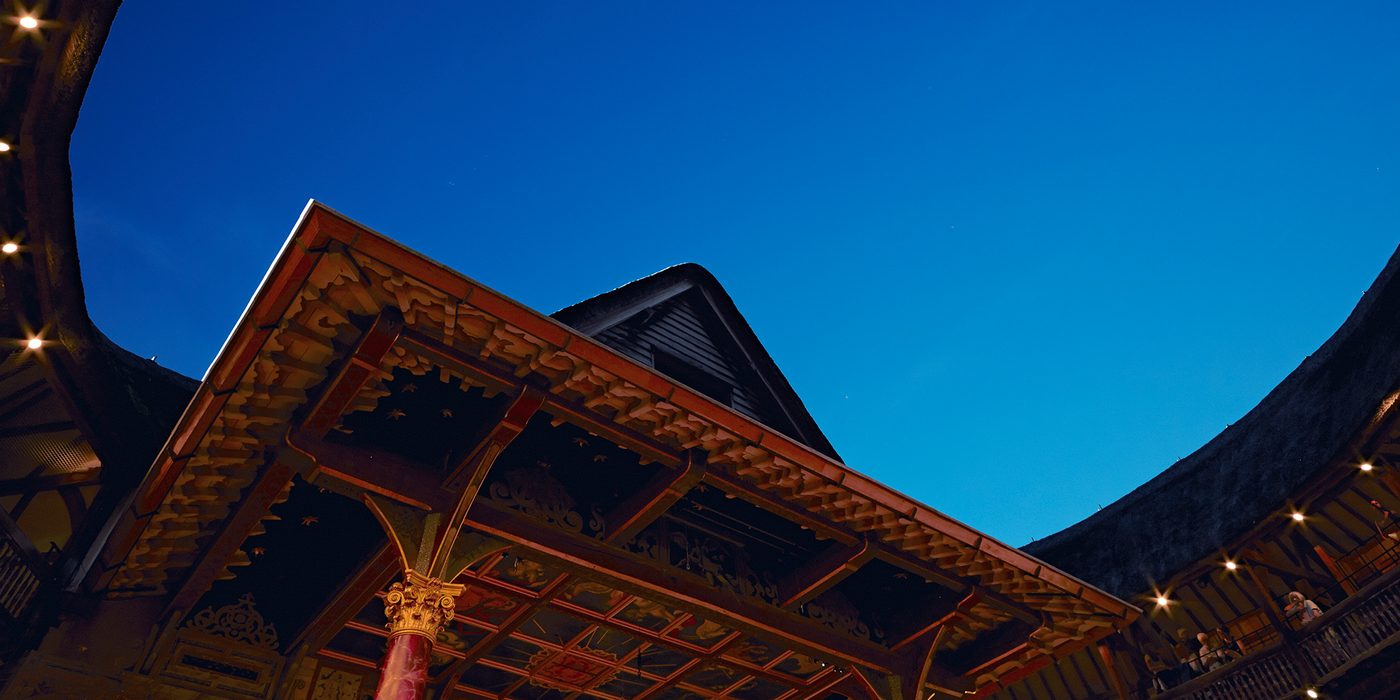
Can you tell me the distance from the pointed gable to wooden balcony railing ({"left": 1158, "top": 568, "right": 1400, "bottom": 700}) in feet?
39.4

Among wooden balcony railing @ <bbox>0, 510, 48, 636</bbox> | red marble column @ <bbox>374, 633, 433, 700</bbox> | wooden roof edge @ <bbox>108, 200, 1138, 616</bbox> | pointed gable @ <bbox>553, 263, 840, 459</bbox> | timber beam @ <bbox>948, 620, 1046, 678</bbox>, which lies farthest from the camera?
pointed gable @ <bbox>553, 263, 840, 459</bbox>

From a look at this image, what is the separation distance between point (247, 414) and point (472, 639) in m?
4.69

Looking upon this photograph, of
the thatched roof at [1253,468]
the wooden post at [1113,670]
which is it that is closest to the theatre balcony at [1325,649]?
the wooden post at [1113,670]

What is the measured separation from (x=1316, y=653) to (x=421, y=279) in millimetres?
20356

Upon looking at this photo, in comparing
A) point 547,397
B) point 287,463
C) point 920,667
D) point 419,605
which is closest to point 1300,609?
point 920,667

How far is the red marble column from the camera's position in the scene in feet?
22.3

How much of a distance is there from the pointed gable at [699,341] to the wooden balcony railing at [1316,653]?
12.0m

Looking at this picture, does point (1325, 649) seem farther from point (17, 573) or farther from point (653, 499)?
point (17, 573)

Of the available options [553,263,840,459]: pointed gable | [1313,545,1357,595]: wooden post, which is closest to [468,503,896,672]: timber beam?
[553,263,840,459]: pointed gable

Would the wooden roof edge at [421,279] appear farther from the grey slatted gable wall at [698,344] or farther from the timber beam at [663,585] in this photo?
the grey slatted gable wall at [698,344]

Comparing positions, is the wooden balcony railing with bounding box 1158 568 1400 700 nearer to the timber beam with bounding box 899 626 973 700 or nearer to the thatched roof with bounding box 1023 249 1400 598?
the thatched roof with bounding box 1023 249 1400 598

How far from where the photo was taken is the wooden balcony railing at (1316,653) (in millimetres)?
17016

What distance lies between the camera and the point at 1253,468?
812 inches

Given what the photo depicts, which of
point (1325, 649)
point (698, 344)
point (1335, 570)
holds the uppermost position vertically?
point (698, 344)
